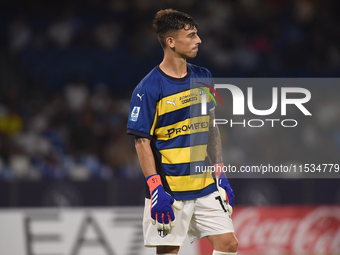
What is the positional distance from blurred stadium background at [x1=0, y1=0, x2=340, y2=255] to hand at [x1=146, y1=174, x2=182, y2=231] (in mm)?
3080

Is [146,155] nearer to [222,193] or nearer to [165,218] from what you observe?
[165,218]

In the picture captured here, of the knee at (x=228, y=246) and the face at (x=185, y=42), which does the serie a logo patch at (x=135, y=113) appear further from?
the knee at (x=228, y=246)

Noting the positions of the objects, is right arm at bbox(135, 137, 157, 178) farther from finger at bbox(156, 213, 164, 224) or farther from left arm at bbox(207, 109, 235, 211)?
left arm at bbox(207, 109, 235, 211)

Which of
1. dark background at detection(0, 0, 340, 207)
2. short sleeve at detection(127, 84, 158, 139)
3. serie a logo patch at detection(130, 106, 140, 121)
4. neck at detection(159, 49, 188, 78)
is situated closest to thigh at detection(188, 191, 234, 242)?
short sleeve at detection(127, 84, 158, 139)

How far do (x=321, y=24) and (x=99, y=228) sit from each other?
6699 mm

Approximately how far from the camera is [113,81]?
904 centimetres

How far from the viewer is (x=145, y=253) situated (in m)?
5.96

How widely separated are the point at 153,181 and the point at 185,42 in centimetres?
100

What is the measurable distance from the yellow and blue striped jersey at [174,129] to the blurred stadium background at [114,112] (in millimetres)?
2999

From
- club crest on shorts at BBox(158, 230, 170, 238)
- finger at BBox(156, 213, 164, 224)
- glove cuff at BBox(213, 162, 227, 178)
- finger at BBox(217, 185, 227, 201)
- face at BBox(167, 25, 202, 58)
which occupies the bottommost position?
club crest on shorts at BBox(158, 230, 170, 238)

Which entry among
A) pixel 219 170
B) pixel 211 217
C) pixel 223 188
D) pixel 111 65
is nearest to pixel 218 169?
pixel 219 170

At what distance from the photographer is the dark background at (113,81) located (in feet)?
21.5

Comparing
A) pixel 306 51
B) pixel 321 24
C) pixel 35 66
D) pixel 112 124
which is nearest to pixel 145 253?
pixel 112 124

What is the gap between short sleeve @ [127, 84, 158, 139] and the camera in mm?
3104
